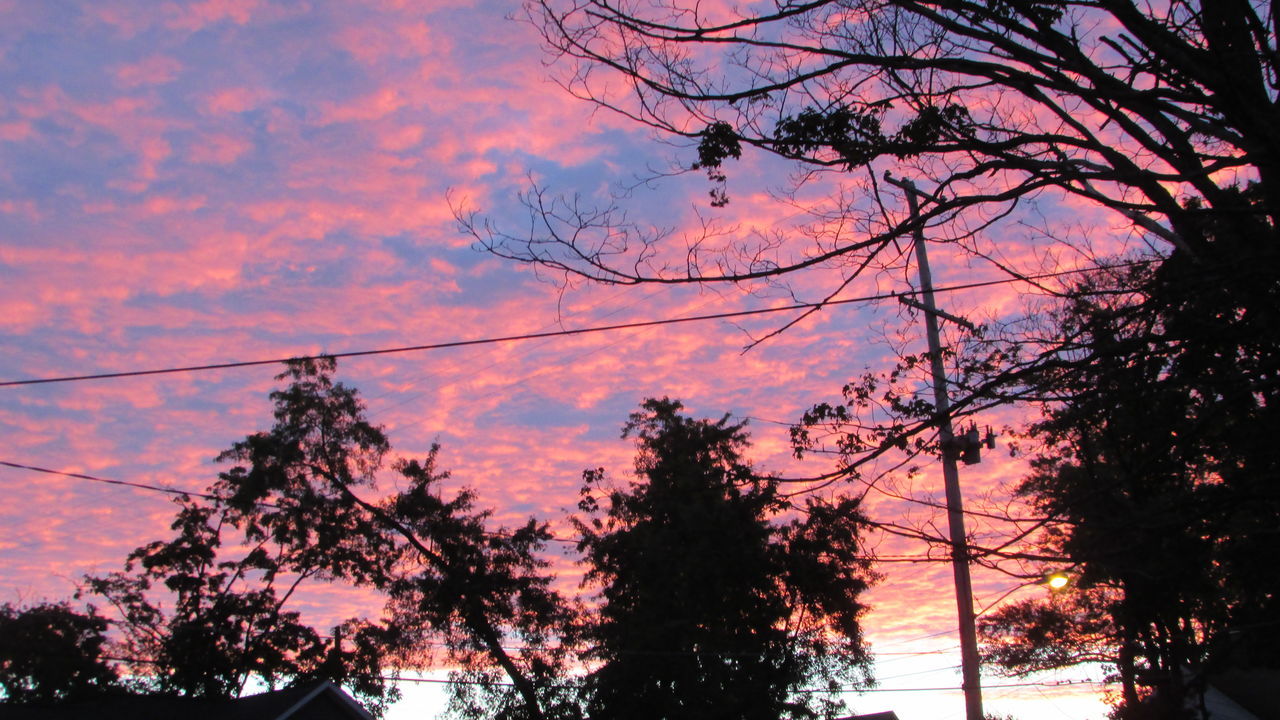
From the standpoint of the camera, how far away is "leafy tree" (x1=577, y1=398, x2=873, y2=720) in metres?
26.5

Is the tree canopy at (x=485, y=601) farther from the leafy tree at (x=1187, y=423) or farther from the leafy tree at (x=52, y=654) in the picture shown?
the leafy tree at (x=1187, y=423)

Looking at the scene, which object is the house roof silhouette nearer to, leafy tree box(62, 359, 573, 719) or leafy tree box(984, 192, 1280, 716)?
leafy tree box(62, 359, 573, 719)

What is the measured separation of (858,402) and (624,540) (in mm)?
21749

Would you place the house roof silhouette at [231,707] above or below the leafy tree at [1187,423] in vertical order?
above

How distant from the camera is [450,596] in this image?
27.5 m

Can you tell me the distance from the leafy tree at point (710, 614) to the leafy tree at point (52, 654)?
→ 14146mm

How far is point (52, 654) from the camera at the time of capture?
29438mm

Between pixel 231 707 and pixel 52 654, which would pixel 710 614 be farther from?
pixel 52 654

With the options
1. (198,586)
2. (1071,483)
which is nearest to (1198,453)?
(1071,483)

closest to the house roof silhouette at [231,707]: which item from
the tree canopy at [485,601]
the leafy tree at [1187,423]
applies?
the tree canopy at [485,601]

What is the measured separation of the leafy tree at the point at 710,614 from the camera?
2650 cm

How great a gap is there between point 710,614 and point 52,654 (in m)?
18.6

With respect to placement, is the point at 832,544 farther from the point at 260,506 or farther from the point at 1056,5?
the point at 1056,5

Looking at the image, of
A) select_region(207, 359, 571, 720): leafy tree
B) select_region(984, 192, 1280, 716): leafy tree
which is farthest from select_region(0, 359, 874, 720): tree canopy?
select_region(984, 192, 1280, 716): leafy tree
